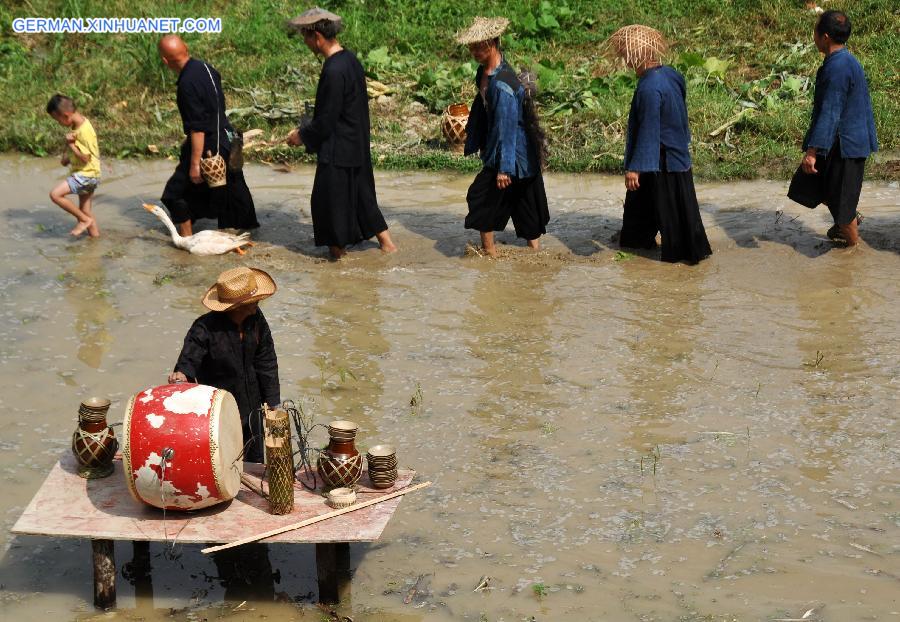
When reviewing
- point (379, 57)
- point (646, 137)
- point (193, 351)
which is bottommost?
point (193, 351)

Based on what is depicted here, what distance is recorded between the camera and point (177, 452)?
16.2ft

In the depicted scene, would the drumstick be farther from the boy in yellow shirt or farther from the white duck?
the boy in yellow shirt

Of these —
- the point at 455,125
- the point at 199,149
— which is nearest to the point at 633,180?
the point at 199,149

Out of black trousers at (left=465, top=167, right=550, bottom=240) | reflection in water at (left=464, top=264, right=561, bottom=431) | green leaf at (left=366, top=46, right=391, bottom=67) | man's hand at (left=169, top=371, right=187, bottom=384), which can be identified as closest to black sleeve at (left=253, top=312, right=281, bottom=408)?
man's hand at (left=169, top=371, right=187, bottom=384)

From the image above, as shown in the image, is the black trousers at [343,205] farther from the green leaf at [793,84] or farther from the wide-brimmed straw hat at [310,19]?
the green leaf at [793,84]

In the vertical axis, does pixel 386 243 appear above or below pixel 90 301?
above

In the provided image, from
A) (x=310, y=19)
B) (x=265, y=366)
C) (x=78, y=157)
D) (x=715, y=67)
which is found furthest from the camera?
(x=715, y=67)

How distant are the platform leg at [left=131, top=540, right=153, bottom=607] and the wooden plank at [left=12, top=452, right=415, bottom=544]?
0.33 meters

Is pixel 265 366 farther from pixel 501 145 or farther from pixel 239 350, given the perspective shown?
pixel 501 145

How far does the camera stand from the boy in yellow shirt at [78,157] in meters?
9.41

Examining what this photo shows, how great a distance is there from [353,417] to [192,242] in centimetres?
350

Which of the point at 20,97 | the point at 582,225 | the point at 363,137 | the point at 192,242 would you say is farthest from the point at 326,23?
the point at 20,97

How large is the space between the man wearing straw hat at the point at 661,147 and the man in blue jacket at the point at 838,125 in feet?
3.02

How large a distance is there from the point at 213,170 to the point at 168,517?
496 centimetres
